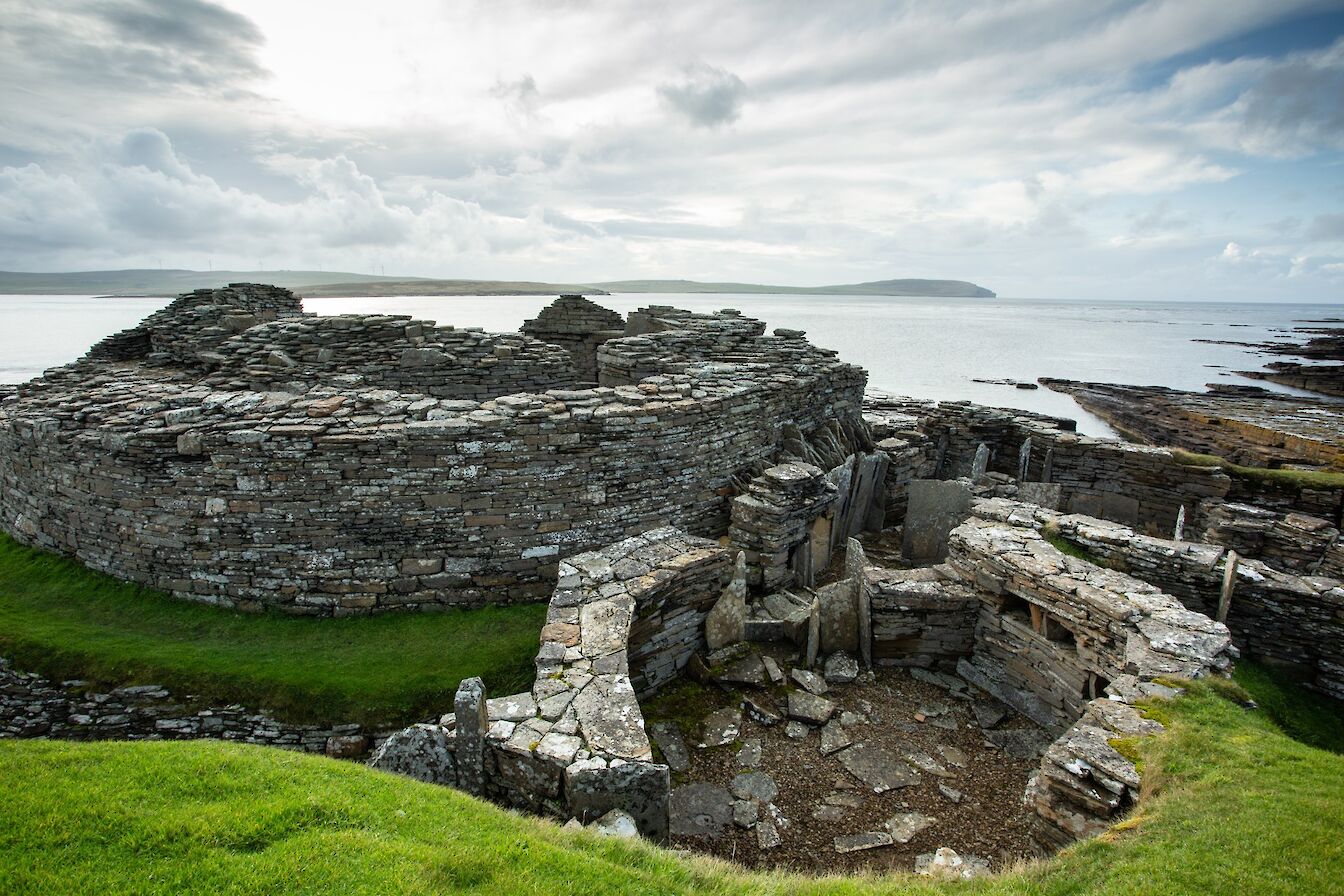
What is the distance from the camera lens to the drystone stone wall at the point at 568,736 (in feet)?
16.8

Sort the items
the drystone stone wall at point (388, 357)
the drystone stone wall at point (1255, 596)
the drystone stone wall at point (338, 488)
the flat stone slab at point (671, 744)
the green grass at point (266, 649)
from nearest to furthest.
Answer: the flat stone slab at point (671, 744), the green grass at point (266, 649), the drystone stone wall at point (1255, 596), the drystone stone wall at point (338, 488), the drystone stone wall at point (388, 357)

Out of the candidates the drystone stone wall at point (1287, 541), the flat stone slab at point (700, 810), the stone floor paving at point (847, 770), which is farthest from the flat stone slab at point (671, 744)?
the drystone stone wall at point (1287, 541)

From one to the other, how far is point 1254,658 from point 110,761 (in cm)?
1240

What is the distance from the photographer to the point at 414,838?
13.3 ft

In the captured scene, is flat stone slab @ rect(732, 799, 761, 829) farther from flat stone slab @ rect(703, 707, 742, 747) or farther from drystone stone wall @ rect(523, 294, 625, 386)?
drystone stone wall @ rect(523, 294, 625, 386)

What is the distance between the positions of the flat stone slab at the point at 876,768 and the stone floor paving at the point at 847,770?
0.04 feet

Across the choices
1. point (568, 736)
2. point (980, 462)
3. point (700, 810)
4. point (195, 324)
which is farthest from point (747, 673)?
point (195, 324)

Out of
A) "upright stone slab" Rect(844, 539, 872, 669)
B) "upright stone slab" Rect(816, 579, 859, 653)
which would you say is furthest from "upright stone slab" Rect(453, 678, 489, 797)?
"upright stone slab" Rect(844, 539, 872, 669)

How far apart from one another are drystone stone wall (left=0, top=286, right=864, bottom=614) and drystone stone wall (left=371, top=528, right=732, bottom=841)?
204 centimetres

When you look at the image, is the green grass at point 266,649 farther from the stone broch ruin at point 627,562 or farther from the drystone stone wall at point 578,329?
the drystone stone wall at point 578,329

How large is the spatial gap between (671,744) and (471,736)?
267cm

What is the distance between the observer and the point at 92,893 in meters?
3.23

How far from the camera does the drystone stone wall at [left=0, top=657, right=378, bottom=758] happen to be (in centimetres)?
725

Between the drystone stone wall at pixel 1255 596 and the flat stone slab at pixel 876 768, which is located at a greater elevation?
the drystone stone wall at pixel 1255 596
